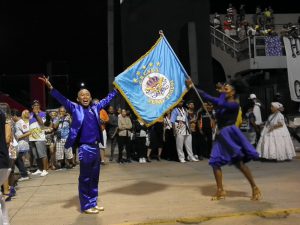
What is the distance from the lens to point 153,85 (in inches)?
299

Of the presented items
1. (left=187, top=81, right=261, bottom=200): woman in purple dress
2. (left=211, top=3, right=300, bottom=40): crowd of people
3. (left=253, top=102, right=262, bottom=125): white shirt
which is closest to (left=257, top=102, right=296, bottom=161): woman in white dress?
(left=253, top=102, right=262, bottom=125): white shirt

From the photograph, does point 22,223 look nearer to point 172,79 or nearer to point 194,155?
point 172,79

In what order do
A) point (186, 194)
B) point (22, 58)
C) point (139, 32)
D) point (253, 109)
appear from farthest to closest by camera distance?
point (22, 58)
point (139, 32)
point (253, 109)
point (186, 194)

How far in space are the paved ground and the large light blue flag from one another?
57.4 inches

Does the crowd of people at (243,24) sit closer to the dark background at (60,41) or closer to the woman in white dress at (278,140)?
the dark background at (60,41)

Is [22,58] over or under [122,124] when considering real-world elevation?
over

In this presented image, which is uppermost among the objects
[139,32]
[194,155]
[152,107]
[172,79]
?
[139,32]

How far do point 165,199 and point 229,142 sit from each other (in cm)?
146

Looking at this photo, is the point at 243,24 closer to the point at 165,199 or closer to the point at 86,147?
the point at 165,199

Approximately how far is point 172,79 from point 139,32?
6.89 m

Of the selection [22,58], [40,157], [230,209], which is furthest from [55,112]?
[22,58]

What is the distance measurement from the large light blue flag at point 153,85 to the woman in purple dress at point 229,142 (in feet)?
3.14

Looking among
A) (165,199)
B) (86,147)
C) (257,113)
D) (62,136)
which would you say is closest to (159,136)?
(62,136)

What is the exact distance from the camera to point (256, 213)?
599cm
